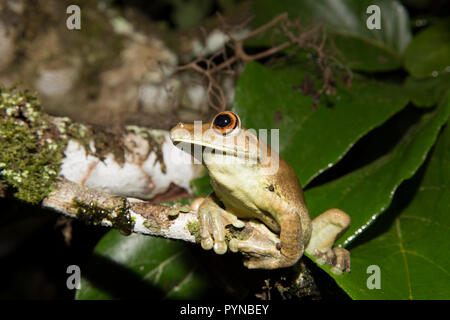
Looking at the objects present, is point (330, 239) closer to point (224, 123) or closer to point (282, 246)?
point (282, 246)

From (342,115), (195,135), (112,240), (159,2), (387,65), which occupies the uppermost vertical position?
(159,2)

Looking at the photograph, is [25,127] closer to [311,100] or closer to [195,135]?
[195,135]

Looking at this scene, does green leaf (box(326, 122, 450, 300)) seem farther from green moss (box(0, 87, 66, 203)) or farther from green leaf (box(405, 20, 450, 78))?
green moss (box(0, 87, 66, 203))

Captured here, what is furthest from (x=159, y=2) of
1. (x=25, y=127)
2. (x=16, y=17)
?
(x=25, y=127)

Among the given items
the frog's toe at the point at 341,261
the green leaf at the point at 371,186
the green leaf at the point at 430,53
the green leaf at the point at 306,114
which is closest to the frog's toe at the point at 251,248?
the frog's toe at the point at 341,261

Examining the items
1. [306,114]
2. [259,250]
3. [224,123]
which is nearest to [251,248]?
[259,250]
